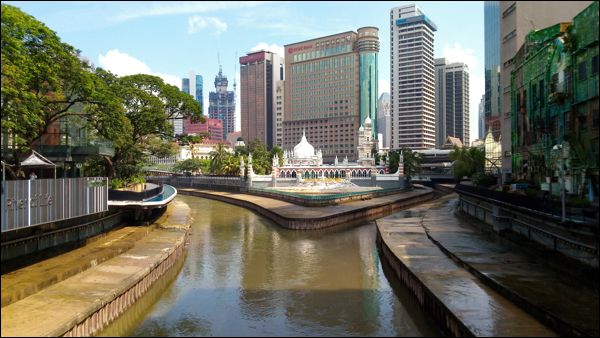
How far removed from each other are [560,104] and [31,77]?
93.3 ft

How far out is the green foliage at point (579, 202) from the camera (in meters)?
18.9

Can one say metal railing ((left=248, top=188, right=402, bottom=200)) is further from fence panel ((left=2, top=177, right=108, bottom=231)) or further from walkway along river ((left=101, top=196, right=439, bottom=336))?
fence panel ((left=2, top=177, right=108, bottom=231))

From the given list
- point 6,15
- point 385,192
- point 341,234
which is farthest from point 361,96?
point 6,15

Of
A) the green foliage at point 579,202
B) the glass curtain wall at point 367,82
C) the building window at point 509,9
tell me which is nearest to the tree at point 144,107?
the green foliage at point 579,202

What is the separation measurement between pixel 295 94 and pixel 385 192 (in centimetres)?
13068

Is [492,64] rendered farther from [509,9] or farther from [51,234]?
[51,234]

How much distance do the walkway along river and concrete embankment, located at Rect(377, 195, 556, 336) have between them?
93 cm

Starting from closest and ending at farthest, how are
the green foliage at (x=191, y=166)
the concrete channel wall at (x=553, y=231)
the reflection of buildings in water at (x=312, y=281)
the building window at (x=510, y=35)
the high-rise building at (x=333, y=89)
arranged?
the concrete channel wall at (x=553, y=231) → the reflection of buildings in water at (x=312, y=281) → the building window at (x=510, y=35) → the green foliage at (x=191, y=166) → the high-rise building at (x=333, y=89)

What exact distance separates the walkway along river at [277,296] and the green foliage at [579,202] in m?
8.63

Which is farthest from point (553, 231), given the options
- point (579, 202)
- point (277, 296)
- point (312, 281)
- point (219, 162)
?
point (219, 162)

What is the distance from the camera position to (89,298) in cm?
1639

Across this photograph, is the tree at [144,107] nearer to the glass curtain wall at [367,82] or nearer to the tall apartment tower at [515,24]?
the tall apartment tower at [515,24]

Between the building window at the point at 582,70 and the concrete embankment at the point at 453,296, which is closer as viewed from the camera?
the concrete embankment at the point at 453,296

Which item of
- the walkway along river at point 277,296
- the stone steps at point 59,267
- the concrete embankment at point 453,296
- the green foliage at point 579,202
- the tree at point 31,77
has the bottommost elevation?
the walkway along river at point 277,296
